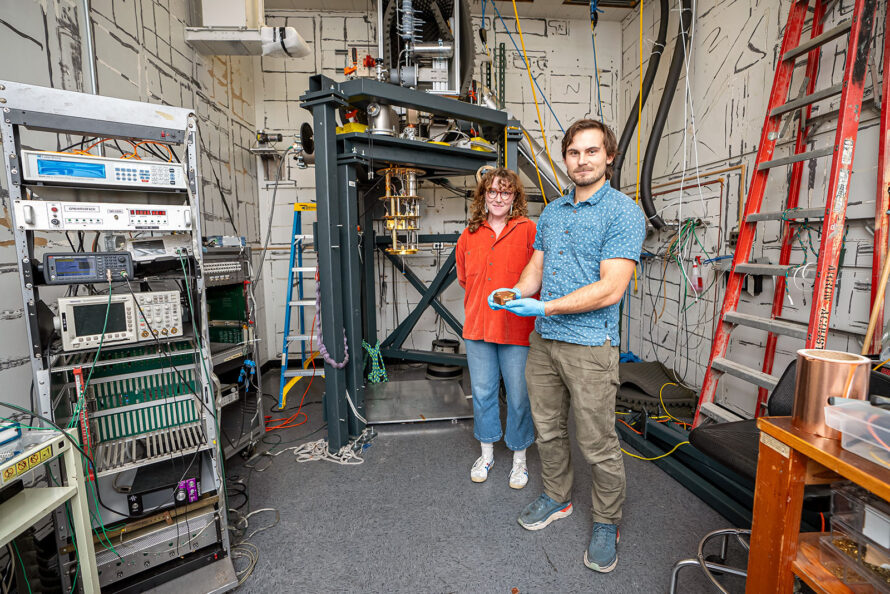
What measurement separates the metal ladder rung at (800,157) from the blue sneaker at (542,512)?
1.69 m

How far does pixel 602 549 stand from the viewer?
1427 millimetres

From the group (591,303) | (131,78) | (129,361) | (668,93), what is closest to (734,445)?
(591,303)

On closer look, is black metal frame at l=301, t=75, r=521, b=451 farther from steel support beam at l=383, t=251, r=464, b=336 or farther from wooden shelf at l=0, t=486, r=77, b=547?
wooden shelf at l=0, t=486, r=77, b=547

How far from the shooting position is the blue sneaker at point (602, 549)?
1.40m

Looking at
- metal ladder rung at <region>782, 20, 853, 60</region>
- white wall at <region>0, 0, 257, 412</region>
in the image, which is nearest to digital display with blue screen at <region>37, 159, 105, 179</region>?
white wall at <region>0, 0, 257, 412</region>

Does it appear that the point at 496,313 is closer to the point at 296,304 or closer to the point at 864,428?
the point at 864,428

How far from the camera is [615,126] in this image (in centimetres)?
383

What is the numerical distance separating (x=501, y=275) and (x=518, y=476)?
97cm

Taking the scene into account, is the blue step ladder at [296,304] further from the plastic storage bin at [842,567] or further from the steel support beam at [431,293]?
the plastic storage bin at [842,567]

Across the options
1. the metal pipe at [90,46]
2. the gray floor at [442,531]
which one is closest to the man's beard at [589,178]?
the gray floor at [442,531]

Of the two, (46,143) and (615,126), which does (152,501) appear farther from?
(615,126)

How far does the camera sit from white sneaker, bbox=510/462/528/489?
190cm

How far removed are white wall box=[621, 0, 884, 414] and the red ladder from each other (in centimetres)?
9

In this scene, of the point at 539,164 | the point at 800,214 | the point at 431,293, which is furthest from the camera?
the point at 539,164
